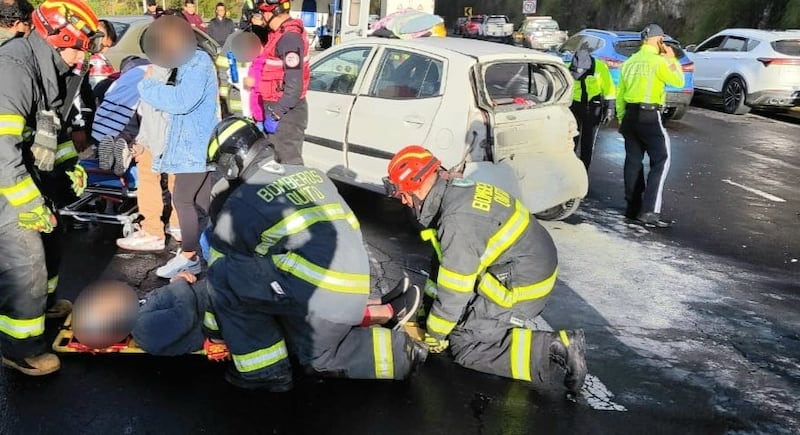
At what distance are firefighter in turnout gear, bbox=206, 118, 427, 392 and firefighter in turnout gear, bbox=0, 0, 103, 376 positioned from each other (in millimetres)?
829

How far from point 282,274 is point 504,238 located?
1.15 metres

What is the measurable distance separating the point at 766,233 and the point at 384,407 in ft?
16.6

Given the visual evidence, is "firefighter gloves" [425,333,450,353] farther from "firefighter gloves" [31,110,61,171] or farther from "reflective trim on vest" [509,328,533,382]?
"firefighter gloves" [31,110,61,171]

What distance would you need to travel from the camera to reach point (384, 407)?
3.50 meters

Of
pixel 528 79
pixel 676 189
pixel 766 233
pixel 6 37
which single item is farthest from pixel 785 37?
pixel 6 37

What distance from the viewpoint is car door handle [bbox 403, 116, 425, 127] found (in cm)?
582


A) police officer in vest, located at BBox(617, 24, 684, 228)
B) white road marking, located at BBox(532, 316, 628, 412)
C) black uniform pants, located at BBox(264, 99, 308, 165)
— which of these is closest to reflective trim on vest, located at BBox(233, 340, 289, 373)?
white road marking, located at BBox(532, 316, 628, 412)

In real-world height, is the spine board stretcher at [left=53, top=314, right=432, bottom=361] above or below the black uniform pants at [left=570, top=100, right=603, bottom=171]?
below

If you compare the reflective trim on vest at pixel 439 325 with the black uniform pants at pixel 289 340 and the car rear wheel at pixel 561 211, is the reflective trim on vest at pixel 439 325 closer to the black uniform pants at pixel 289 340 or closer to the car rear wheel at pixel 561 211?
the black uniform pants at pixel 289 340

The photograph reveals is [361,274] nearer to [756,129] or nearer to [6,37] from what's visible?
[6,37]

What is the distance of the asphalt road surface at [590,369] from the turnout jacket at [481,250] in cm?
45

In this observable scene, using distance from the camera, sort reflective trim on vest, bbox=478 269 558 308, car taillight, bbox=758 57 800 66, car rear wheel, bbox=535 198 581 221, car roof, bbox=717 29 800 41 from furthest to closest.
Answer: car roof, bbox=717 29 800 41 < car taillight, bbox=758 57 800 66 < car rear wheel, bbox=535 198 581 221 < reflective trim on vest, bbox=478 269 558 308

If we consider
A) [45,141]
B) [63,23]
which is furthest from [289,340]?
[63,23]

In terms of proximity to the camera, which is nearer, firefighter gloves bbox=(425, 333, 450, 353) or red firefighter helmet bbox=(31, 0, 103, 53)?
red firefighter helmet bbox=(31, 0, 103, 53)
